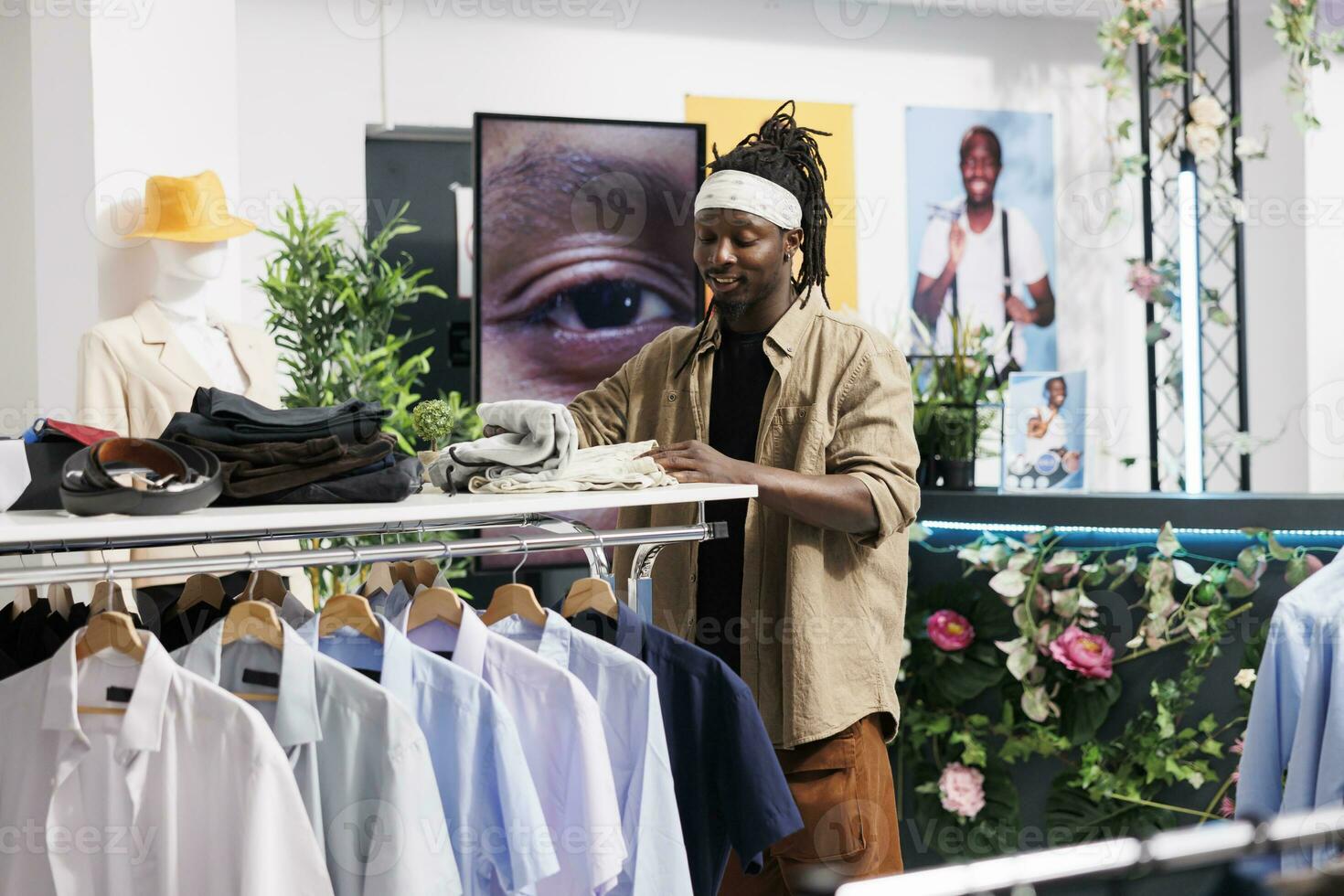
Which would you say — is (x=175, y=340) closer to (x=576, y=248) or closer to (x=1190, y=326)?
(x=576, y=248)

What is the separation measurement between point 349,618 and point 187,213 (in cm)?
207

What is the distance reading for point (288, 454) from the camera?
178cm

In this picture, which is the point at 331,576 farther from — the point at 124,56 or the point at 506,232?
the point at 124,56

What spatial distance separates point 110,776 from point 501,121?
3.19 meters

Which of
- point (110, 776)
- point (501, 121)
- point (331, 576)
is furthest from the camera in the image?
point (501, 121)

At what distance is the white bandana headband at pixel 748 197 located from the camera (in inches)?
93.3

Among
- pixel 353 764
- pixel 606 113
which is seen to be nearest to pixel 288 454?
pixel 353 764

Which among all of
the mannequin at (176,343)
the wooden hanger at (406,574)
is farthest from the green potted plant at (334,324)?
the wooden hanger at (406,574)

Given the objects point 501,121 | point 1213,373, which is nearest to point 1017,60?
point 1213,373

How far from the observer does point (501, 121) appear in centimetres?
439

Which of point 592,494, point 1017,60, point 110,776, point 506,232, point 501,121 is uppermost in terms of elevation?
point 1017,60

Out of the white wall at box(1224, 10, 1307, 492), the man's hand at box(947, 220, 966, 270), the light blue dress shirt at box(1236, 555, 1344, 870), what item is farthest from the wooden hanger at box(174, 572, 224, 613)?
the white wall at box(1224, 10, 1307, 492)

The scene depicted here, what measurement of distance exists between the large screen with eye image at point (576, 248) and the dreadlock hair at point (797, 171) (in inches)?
75.8

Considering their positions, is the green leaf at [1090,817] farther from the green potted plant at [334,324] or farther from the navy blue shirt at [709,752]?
the green potted plant at [334,324]
